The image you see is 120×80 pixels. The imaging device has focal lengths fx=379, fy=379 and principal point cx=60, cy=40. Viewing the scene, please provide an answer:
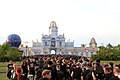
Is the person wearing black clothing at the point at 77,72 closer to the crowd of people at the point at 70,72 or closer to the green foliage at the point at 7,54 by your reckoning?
the crowd of people at the point at 70,72

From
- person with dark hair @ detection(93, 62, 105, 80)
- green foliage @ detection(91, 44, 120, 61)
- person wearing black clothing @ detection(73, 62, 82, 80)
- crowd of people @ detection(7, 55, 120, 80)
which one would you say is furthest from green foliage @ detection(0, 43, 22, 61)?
person with dark hair @ detection(93, 62, 105, 80)

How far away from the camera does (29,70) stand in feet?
74.9

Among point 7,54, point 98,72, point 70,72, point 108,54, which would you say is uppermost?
point 7,54

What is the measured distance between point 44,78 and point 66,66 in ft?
33.5

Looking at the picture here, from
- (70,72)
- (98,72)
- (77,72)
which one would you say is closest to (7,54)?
(70,72)

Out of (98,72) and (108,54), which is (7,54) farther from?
(98,72)

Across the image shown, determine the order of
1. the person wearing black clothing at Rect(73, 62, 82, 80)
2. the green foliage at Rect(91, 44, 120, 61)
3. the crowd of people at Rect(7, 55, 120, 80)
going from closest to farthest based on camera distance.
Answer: the crowd of people at Rect(7, 55, 120, 80) → the person wearing black clothing at Rect(73, 62, 82, 80) → the green foliage at Rect(91, 44, 120, 61)

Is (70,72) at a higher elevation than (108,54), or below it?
below

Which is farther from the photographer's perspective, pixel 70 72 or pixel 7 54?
pixel 7 54

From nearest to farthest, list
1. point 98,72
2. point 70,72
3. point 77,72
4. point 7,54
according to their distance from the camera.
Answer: point 98,72
point 77,72
point 70,72
point 7,54

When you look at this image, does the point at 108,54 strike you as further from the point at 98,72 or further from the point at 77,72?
the point at 98,72

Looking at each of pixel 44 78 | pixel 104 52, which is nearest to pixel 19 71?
pixel 44 78

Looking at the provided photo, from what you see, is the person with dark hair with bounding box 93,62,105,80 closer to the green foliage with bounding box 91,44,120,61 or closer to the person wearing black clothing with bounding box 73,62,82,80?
the person wearing black clothing with bounding box 73,62,82,80

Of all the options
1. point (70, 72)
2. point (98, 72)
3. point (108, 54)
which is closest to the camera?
point (98, 72)
